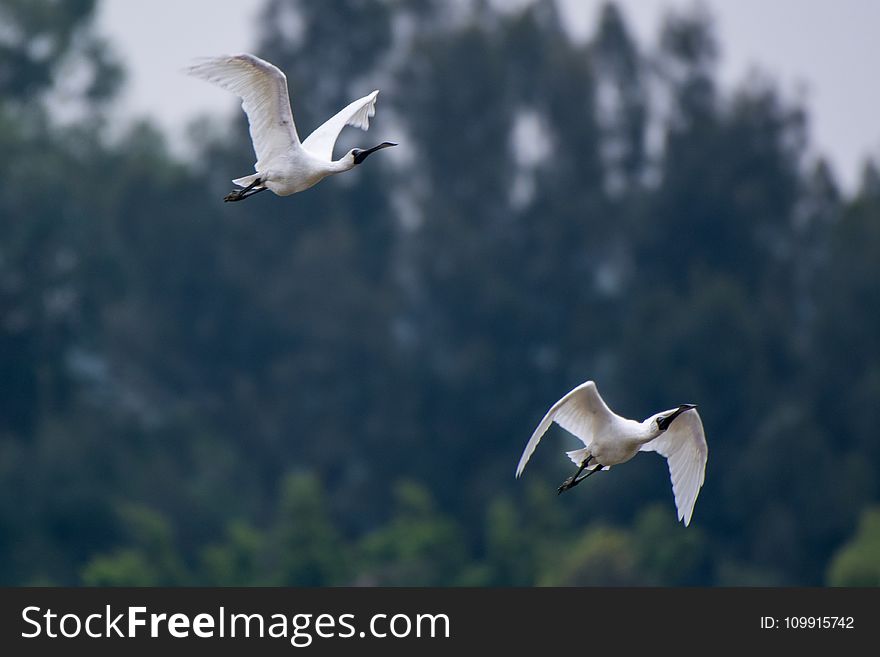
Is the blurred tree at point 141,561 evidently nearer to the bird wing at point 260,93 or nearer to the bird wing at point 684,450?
the bird wing at point 684,450

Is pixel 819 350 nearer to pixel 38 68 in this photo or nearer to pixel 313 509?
pixel 313 509

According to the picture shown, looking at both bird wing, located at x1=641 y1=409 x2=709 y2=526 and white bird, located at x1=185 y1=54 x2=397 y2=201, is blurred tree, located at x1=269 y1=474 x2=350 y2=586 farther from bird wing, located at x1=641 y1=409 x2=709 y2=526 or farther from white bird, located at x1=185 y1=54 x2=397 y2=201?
white bird, located at x1=185 y1=54 x2=397 y2=201

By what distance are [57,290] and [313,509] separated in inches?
535

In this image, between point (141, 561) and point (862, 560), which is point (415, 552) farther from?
point (862, 560)

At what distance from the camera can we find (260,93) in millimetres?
17859

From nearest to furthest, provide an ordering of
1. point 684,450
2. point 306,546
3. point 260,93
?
point 260,93 < point 684,450 < point 306,546

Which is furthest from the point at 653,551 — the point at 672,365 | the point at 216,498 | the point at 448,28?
the point at 448,28

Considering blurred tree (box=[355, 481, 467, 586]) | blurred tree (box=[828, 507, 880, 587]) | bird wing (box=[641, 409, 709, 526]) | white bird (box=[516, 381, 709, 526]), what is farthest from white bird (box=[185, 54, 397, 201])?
blurred tree (box=[828, 507, 880, 587])

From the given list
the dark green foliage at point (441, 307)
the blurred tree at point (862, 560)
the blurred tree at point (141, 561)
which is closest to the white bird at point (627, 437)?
the blurred tree at point (862, 560)

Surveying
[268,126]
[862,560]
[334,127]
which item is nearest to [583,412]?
[268,126]

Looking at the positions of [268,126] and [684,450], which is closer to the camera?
[268,126]

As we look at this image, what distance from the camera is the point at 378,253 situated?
62688mm

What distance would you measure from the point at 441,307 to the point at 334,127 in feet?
135

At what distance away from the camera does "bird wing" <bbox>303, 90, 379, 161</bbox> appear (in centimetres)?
1931
